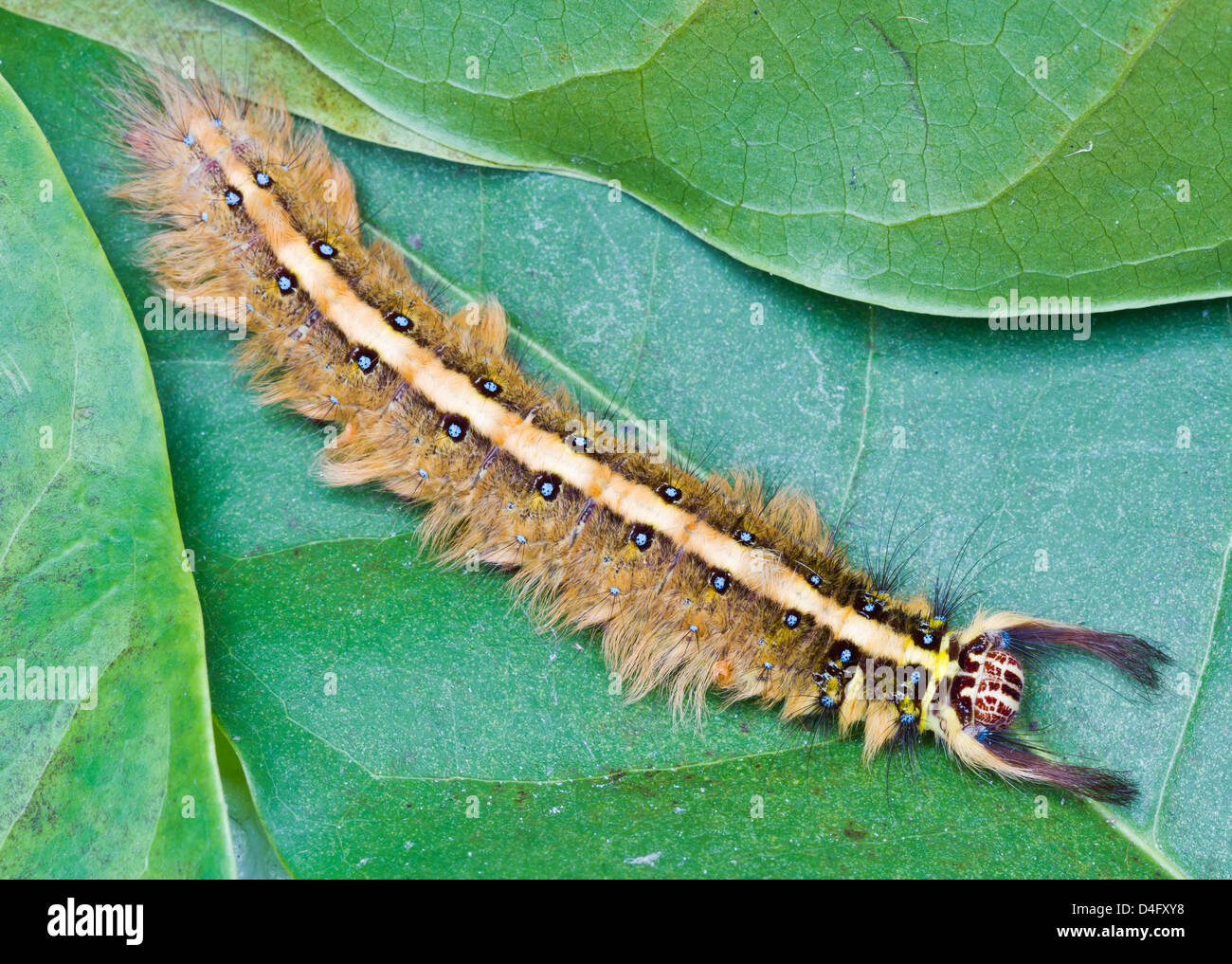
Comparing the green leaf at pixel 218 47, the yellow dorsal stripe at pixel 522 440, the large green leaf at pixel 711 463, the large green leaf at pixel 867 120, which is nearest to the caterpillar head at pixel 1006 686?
the large green leaf at pixel 711 463

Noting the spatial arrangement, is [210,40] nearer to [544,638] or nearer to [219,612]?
[219,612]

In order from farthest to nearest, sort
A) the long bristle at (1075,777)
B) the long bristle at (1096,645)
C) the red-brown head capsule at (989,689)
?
the red-brown head capsule at (989,689) → the long bristle at (1096,645) → the long bristle at (1075,777)

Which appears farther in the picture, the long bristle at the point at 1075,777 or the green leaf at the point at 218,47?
the green leaf at the point at 218,47

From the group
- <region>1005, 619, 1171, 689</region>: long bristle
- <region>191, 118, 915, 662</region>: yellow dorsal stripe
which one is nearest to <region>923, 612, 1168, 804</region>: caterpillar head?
<region>1005, 619, 1171, 689</region>: long bristle

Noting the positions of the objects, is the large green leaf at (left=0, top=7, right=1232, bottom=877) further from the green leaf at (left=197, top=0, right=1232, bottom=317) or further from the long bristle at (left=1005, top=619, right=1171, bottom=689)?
the green leaf at (left=197, top=0, right=1232, bottom=317)

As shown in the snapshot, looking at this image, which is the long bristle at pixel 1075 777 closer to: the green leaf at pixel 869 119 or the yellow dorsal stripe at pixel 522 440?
the yellow dorsal stripe at pixel 522 440
